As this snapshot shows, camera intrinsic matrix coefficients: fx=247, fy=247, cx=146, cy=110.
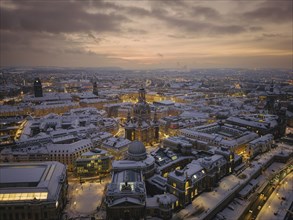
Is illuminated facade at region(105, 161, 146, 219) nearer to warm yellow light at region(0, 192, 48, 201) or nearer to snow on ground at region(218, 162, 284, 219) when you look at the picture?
warm yellow light at region(0, 192, 48, 201)

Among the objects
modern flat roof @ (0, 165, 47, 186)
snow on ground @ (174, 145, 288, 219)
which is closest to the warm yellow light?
modern flat roof @ (0, 165, 47, 186)

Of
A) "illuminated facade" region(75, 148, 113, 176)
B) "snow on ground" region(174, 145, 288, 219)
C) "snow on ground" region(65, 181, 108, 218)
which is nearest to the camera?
"snow on ground" region(174, 145, 288, 219)

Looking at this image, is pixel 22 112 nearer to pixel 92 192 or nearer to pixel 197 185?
pixel 92 192

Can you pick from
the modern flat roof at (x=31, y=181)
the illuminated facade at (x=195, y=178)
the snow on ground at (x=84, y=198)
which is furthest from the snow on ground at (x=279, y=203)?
the modern flat roof at (x=31, y=181)

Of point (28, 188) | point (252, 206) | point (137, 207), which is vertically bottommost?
point (252, 206)

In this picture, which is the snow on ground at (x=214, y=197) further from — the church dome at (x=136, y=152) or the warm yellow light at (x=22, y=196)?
the warm yellow light at (x=22, y=196)

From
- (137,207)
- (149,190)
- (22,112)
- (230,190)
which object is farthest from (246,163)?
(22,112)
